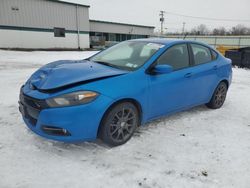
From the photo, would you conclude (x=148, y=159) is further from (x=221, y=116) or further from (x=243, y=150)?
(x=221, y=116)

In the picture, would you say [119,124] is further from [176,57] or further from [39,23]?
[39,23]

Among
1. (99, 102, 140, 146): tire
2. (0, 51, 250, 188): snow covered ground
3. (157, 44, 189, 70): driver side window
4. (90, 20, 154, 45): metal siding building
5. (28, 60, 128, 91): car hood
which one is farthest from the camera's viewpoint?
(90, 20, 154, 45): metal siding building

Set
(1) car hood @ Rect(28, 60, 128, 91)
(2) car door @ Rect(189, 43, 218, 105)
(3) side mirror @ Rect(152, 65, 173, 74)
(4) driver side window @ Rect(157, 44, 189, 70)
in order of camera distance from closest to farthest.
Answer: (1) car hood @ Rect(28, 60, 128, 91) → (3) side mirror @ Rect(152, 65, 173, 74) → (4) driver side window @ Rect(157, 44, 189, 70) → (2) car door @ Rect(189, 43, 218, 105)

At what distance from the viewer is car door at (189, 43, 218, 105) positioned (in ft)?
14.8

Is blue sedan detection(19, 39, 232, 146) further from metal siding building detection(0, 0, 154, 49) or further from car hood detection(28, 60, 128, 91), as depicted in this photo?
metal siding building detection(0, 0, 154, 49)

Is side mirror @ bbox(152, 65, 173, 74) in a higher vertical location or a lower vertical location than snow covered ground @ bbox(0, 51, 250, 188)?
higher

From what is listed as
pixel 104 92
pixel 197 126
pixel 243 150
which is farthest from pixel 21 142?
pixel 243 150

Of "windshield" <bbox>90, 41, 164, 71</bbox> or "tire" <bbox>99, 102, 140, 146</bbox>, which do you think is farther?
"windshield" <bbox>90, 41, 164, 71</bbox>

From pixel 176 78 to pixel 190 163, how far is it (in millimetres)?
1475

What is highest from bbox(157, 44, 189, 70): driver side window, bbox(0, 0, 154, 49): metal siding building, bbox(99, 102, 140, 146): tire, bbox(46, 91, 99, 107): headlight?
bbox(0, 0, 154, 49): metal siding building

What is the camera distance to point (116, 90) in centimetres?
322

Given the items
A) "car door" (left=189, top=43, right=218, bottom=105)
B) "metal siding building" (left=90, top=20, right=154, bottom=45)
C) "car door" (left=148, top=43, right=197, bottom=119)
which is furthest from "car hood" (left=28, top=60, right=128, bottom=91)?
"metal siding building" (left=90, top=20, right=154, bottom=45)

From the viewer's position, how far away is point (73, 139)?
3.06m

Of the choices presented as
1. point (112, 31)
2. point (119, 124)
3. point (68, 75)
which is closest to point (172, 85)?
point (119, 124)
